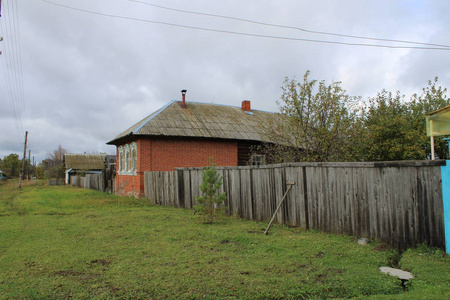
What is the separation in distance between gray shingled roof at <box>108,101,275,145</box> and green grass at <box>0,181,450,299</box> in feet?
32.9

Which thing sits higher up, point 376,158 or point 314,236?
point 376,158

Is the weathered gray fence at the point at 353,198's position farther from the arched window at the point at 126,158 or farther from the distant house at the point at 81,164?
the distant house at the point at 81,164

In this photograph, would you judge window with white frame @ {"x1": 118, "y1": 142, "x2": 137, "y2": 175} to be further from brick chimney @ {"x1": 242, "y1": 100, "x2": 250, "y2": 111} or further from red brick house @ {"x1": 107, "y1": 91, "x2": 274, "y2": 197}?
brick chimney @ {"x1": 242, "y1": 100, "x2": 250, "y2": 111}

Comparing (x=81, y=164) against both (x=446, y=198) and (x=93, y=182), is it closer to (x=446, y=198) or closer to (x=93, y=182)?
(x=93, y=182)

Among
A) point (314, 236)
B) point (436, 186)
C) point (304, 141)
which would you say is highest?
point (304, 141)

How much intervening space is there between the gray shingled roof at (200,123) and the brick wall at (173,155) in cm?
55

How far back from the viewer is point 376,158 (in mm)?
16750

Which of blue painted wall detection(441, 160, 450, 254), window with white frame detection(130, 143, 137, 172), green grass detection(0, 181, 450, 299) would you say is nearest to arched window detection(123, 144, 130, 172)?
window with white frame detection(130, 143, 137, 172)

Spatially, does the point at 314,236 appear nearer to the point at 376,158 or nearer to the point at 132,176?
the point at 376,158

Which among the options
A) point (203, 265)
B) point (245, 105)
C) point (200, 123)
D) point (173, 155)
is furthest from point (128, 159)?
point (203, 265)

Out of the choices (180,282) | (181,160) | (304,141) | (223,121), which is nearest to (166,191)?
(181,160)

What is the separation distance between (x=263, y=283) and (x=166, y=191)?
10909 mm

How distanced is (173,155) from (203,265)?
13723mm

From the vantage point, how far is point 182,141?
18.9 m
